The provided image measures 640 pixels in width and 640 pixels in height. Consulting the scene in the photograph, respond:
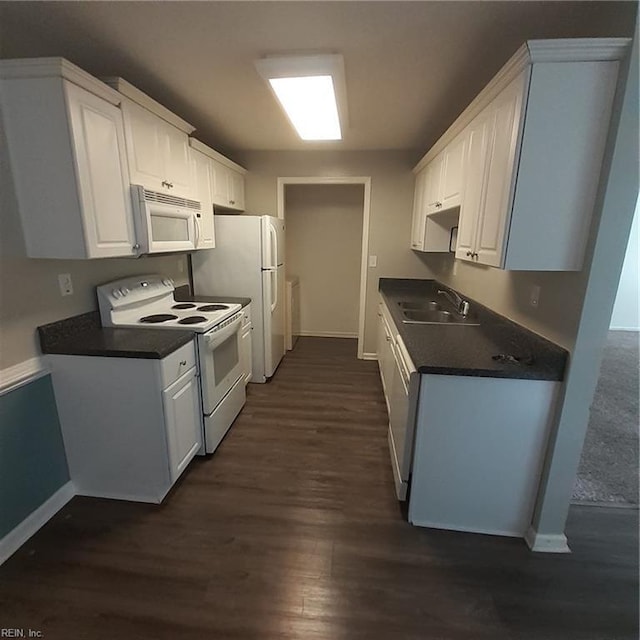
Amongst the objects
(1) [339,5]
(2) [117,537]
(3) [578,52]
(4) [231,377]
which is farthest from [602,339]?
(2) [117,537]

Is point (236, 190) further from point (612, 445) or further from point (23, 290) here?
point (612, 445)

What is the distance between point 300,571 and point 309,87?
2609 millimetres

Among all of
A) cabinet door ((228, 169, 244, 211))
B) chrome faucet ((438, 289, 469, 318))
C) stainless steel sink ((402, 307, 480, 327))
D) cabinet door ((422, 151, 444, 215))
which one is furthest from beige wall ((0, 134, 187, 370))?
chrome faucet ((438, 289, 469, 318))

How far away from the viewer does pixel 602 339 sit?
4.69 ft

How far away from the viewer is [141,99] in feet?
6.57

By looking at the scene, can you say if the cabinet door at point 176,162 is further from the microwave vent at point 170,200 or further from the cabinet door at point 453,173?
the cabinet door at point 453,173

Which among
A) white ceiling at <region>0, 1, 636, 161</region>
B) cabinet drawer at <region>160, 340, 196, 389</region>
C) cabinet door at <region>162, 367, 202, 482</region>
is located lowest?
cabinet door at <region>162, 367, 202, 482</region>

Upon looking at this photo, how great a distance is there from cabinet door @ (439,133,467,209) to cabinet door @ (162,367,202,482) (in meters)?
2.09

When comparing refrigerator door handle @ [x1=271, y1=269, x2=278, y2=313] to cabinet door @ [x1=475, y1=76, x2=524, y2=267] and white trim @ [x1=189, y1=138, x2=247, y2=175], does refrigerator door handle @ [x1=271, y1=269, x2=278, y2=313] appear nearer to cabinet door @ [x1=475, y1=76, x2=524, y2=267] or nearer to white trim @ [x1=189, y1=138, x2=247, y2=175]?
white trim @ [x1=189, y1=138, x2=247, y2=175]

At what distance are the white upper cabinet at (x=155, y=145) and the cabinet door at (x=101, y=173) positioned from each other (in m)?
0.10

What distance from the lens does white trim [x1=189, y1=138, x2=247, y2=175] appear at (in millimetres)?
2724

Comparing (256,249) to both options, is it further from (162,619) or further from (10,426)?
(162,619)

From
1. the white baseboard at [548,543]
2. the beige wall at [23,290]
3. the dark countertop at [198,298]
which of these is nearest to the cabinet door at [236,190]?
the dark countertop at [198,298]

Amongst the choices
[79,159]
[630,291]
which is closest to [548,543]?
[79,159]
